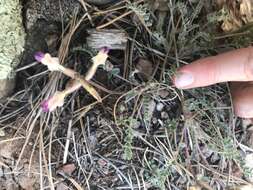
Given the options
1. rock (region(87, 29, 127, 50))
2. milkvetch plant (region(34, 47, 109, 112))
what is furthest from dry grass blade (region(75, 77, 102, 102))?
rock (region(87, 29, 127, 50))

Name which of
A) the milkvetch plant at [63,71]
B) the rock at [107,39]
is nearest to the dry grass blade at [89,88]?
the milkvetch plant at [63,71]

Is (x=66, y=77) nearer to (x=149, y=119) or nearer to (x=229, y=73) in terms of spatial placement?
(x=149, y=119)

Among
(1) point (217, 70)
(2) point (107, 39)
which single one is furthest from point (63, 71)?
(1) point (217, 70)

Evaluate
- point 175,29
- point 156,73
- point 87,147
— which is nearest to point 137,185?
point 87,147

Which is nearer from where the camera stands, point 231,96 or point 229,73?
point 229,73

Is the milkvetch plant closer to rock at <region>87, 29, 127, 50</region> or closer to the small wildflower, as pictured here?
the small wildflower

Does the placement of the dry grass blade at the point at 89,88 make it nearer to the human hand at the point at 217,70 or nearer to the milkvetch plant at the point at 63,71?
the milkvetch plant at the point at 63,71
